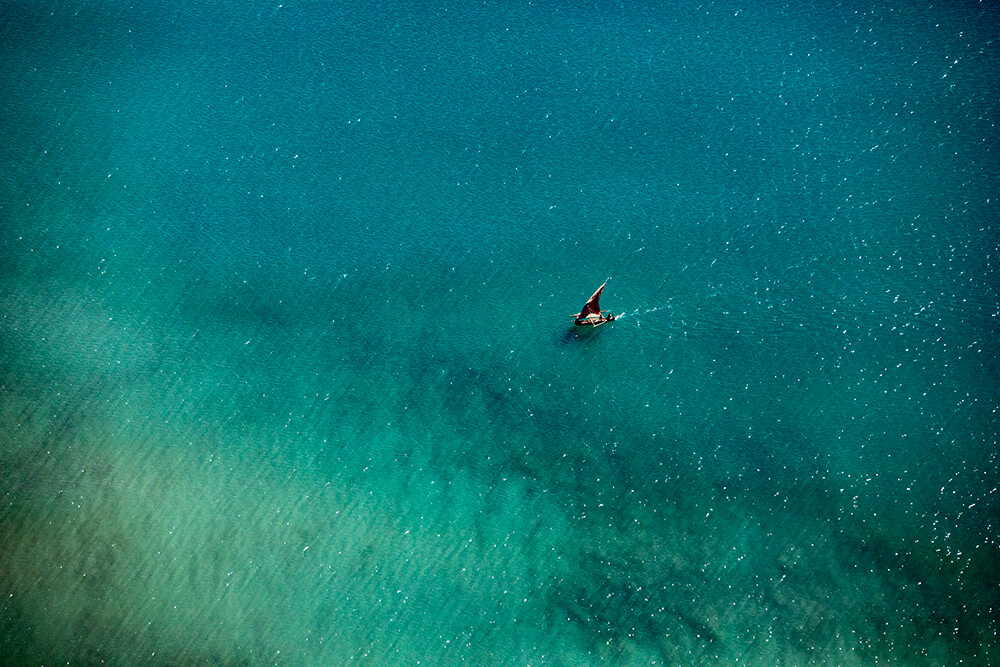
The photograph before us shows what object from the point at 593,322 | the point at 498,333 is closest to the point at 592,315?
the point at 593,322

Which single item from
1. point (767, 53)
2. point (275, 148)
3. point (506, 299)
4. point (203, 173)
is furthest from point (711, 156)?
point (203, 173)

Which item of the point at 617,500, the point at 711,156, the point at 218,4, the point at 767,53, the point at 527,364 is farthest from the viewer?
the point at 218,4

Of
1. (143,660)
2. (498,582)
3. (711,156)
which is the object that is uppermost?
(711,156)

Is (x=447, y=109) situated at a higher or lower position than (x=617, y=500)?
higher

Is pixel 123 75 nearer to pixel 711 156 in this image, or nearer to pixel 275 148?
pixel 275 148

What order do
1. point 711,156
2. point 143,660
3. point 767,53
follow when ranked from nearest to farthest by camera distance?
point 143,660
point 711,156
point 767,53

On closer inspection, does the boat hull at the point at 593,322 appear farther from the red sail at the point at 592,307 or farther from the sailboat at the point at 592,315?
the red sail at the point at 592,307

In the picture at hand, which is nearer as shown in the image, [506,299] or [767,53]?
[506,299]

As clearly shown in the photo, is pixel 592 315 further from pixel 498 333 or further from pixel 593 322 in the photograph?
pixel 498 333
